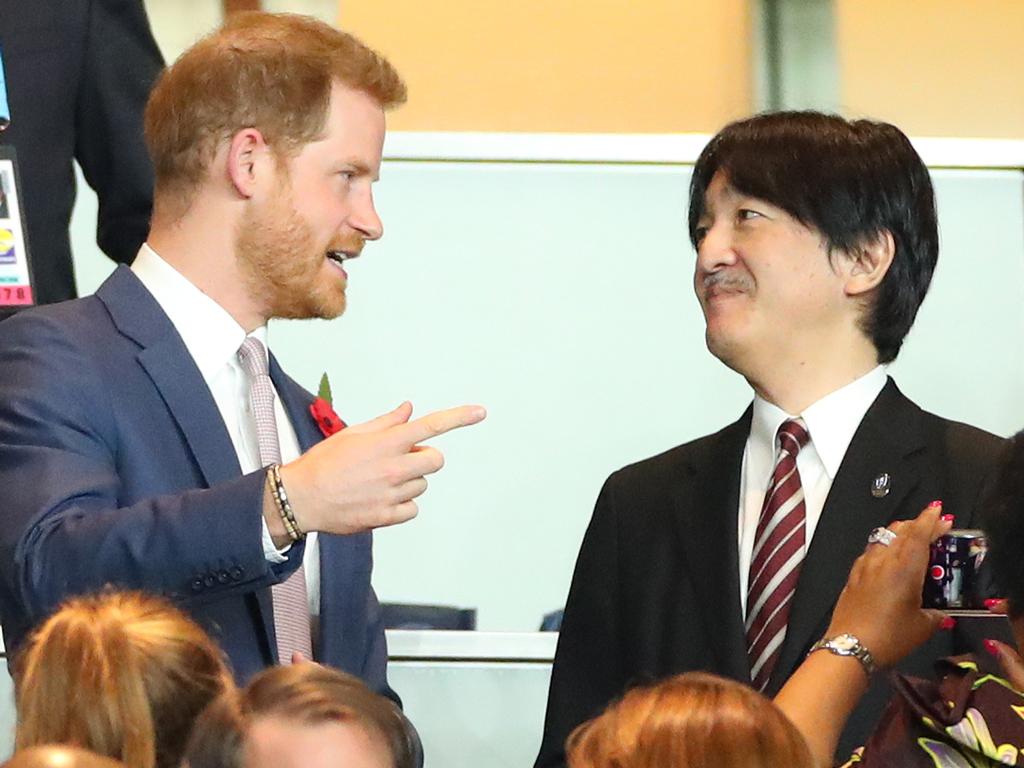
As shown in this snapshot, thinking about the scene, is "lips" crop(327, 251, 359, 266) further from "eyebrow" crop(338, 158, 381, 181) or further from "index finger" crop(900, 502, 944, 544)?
"index finger" crop(900, 502, 944, 544)

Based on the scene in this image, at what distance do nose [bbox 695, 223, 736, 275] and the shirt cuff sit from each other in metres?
0.76

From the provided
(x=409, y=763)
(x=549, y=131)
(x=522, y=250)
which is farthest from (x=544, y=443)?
(x=409, y=763)

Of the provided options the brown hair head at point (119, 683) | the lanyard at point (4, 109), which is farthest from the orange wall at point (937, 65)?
the brown hair head at point (119, 683)

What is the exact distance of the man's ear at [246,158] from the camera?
2732 millimetres

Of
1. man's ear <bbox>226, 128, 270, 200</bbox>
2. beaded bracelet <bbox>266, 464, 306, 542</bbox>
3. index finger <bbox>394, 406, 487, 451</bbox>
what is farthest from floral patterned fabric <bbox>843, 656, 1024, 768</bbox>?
man's ear <bbox>226, 128, 270, 200</bbox>

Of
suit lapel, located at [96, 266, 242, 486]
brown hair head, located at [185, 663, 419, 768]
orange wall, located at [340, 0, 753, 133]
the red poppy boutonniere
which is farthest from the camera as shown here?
orange wall, located at [340, 0, 753, 133]

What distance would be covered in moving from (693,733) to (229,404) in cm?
111

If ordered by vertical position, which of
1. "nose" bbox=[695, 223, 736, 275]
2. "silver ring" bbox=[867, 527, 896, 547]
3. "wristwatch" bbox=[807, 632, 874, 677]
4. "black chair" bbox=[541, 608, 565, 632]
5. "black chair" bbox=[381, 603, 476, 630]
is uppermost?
"nose" bbox=[695, 223, 736, 275]

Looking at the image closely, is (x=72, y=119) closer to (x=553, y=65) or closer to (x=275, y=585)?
(x=275, y=585)

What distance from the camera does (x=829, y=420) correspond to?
275 cm

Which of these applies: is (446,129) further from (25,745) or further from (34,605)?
(25,745)

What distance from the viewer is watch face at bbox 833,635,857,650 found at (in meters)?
2.30

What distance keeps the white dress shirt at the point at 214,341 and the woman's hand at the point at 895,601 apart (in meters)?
0.76

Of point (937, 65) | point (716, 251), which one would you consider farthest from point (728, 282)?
point (937, 65)
